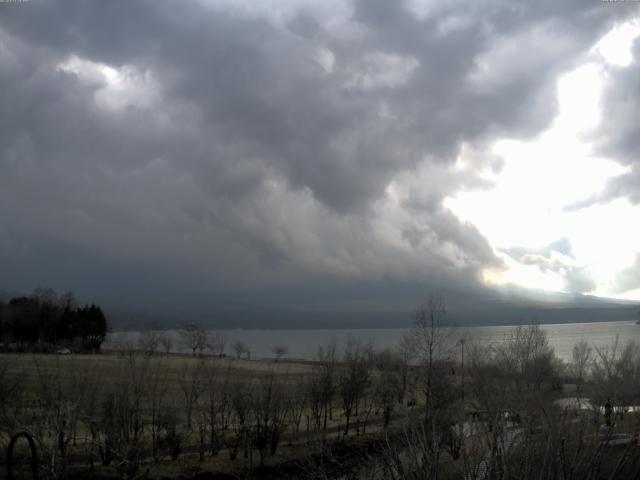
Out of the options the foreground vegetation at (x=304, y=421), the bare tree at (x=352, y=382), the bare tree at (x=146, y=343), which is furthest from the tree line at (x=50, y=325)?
the bare tree at (x=352, y=382)

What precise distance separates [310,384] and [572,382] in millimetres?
42603

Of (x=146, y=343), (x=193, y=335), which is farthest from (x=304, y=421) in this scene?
(x=193, y=335)

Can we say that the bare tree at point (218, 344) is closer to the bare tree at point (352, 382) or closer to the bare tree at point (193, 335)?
the bare tree at point (193, 335)

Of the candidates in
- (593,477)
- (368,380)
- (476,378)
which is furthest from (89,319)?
(593,477)

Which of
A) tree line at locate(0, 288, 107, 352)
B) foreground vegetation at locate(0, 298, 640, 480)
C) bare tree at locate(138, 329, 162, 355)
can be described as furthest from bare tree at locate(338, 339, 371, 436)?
tree line at locate(0, 288, 107, 352)

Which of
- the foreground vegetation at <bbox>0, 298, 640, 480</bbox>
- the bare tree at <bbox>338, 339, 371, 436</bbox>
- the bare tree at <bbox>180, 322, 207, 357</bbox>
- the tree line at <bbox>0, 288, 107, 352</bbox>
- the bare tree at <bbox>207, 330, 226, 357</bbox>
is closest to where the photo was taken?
the foreground vegetation at <bbox>0, 298, 640, 480</bbox>

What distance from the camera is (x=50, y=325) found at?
132 meters

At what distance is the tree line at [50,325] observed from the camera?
126 metres

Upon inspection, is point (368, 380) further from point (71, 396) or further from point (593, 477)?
point (593, 477)

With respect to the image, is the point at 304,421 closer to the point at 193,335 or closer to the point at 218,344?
the point at 193,335

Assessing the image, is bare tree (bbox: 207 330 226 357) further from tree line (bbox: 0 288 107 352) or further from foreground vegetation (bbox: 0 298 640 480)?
foreground vegetation (bbox: 0 298 640 480)

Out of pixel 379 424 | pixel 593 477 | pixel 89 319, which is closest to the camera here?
pixel 593 477

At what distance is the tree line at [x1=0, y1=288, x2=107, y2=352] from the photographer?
126m

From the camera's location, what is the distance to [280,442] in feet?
140
